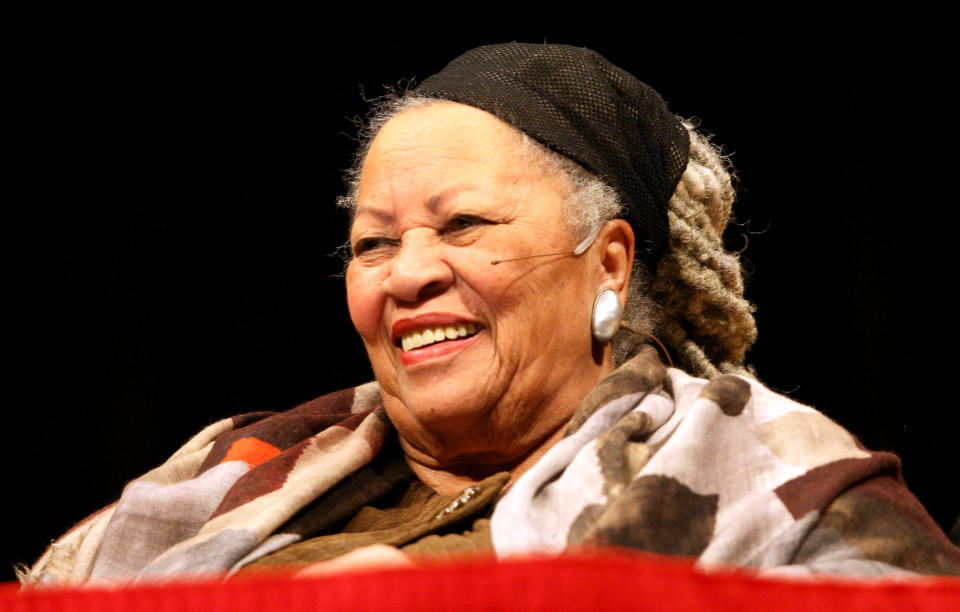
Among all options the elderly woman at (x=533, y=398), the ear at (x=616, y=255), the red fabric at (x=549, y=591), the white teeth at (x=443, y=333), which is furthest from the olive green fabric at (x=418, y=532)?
the red fabric at (x=549, y=591)

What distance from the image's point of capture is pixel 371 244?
162cm

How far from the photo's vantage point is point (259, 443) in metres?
1.75

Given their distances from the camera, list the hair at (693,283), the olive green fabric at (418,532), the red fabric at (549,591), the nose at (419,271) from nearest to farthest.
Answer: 1. the red fabric at (549,591)
2. the olive green fabric at (418,532)
3. the nose at (419,271)
4. the hair at (693,283)

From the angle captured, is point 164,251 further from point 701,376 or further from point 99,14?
point 701,376

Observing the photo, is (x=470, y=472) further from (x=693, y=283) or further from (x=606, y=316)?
(x=693, y=283)

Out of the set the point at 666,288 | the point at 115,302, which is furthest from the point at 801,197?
the point at 115,302

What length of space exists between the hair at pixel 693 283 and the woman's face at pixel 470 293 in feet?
0.47

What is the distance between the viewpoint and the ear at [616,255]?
161cm

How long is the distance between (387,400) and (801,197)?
0.96 meters

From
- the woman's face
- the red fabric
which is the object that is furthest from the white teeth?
the red fabric

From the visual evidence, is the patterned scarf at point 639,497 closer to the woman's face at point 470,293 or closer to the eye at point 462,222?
the woman's face at point 470,293

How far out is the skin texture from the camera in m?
1.49

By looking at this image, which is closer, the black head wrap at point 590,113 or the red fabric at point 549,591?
the red fabric at point 549,591

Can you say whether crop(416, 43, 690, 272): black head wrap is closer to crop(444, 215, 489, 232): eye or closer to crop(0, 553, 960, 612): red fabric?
crop(444, 215, 489, 232): eye
